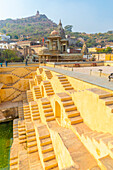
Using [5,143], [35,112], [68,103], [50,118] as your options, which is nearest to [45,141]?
[50,118]

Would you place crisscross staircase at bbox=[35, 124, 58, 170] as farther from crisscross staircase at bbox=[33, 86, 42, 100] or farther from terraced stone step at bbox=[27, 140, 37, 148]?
crisscross staircase at bbox=[33, 86, 42, 100]

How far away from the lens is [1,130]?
10711 millimetres

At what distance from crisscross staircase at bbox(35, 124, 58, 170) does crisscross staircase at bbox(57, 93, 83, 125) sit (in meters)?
1.49

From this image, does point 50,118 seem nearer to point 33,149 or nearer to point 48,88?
point 33,149

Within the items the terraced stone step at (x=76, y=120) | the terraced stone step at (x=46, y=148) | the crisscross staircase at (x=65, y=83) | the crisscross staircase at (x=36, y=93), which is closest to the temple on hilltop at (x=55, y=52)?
the crisscross staircase at (x=36, y=93)

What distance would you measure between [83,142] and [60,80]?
13.9 feet

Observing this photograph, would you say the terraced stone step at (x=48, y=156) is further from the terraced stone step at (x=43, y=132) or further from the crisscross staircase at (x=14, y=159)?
the crisscross staircase at (x=14, y=159)

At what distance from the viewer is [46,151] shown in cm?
450

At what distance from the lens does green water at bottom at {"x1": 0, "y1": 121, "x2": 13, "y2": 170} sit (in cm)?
687

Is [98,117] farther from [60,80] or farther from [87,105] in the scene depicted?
[60,80]

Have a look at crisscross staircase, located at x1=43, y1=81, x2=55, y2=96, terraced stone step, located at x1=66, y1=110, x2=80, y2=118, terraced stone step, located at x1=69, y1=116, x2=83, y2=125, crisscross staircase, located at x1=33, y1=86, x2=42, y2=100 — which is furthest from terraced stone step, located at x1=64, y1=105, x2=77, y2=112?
crisscross staircase, located at x1=33, y1=86, x2=42, y2=100

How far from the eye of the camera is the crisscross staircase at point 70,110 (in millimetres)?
4352

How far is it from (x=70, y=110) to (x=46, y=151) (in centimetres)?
205

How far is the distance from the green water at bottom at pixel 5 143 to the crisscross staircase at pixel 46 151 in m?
3.95
